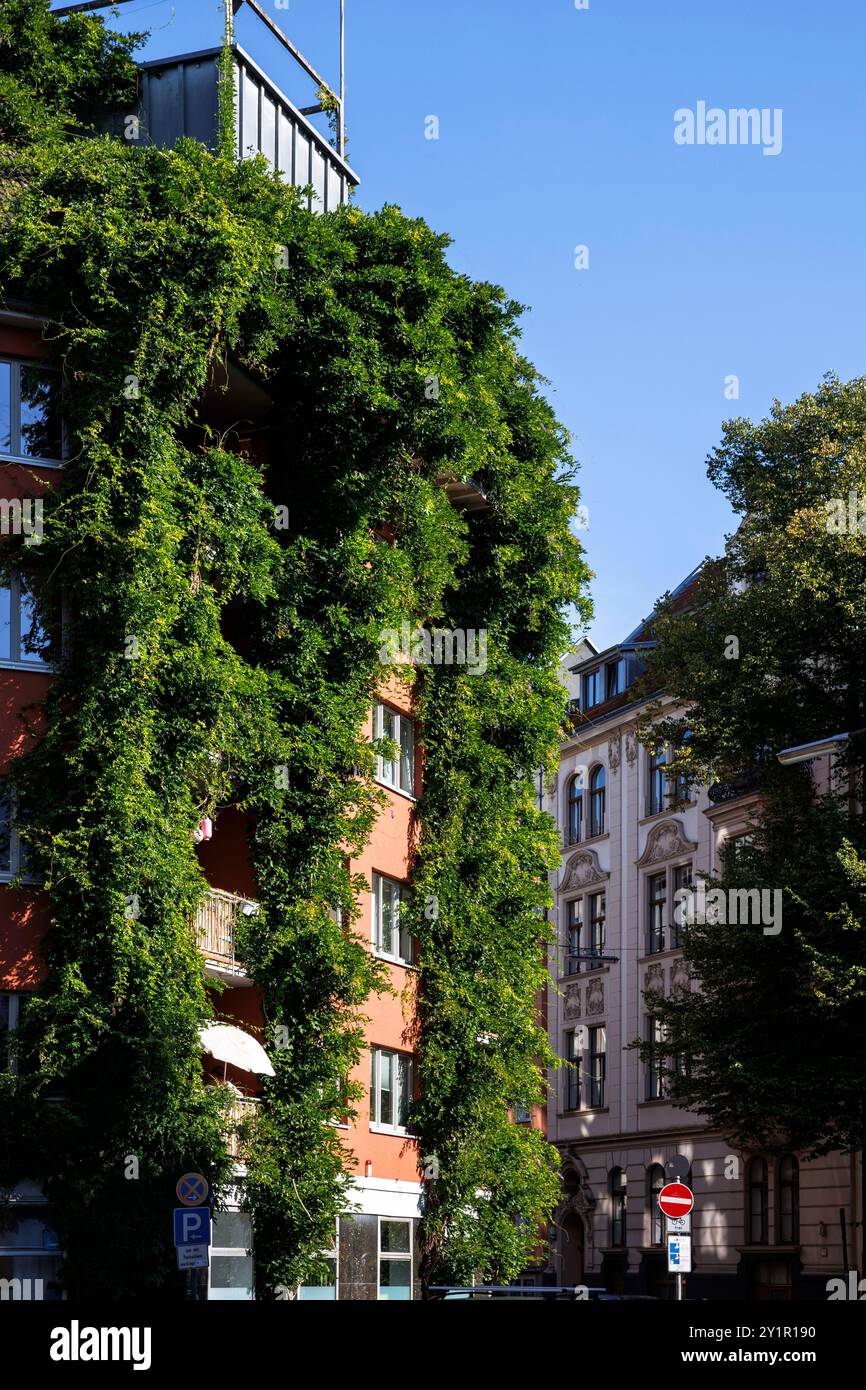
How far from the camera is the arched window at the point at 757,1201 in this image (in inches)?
1897

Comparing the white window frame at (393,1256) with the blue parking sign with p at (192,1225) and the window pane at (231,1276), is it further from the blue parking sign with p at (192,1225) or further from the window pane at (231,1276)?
the blue parking sign with p at (192,1225)

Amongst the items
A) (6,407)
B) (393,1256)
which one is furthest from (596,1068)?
(6,407)

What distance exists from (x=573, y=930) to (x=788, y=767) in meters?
24.2

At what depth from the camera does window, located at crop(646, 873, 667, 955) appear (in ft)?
184

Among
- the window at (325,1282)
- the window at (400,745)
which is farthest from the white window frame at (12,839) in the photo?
the window at (400,745)

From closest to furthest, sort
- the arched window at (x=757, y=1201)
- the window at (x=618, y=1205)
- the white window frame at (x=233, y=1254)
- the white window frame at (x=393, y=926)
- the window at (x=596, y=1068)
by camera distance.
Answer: the white window frame at (x=233, y=1254)
the white window frame at (x=393, y=926)
the arched window at (x=757, y=1201)
the window at (x=618, y=1205)
the window at (x=596, y=1068)

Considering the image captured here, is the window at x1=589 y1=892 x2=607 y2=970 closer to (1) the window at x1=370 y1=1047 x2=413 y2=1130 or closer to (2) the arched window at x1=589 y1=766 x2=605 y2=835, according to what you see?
(2) the arched window at x1=589 y1=766 x2=605 y2=835

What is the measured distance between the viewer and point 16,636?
27.0 m

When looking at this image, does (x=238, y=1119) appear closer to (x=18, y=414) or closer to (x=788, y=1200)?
(x=18, y=414)

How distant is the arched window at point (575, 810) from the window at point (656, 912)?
5561 millimetres

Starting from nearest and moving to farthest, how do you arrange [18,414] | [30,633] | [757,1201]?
[30,633] → [18,414] → [757,1201]

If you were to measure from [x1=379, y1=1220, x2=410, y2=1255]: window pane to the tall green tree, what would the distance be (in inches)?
263

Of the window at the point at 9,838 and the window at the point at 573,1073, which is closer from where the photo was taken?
the window at the point at 9,838

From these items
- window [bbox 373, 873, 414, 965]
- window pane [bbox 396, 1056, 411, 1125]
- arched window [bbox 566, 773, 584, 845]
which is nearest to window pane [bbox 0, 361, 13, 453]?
window [bbox 373, 873, 414, 965]
